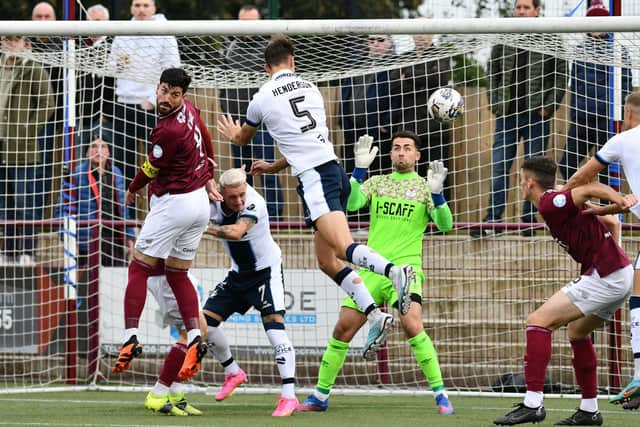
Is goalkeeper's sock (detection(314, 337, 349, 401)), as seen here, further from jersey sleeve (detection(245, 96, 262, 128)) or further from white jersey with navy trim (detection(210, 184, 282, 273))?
jersey sleeve (detection(245, 96, 262, 128))

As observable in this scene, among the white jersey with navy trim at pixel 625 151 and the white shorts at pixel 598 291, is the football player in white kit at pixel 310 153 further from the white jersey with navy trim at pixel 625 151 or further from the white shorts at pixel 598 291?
the white jersey with navy trim at pixel 625 151

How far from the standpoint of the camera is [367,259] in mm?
8281

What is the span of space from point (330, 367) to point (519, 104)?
3660mm

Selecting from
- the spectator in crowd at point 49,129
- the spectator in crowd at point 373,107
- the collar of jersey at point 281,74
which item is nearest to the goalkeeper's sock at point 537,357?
the collar of jersey at point 281,74

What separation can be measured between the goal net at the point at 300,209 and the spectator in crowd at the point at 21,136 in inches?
1.0

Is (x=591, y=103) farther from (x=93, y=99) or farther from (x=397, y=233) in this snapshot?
(x=93, y=99)

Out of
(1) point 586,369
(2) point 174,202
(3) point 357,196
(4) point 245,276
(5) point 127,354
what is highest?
(3) point 357,196

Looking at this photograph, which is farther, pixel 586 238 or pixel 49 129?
pixel 49 129

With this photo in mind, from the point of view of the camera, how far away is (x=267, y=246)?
376 inches

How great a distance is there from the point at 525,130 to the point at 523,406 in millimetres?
4482

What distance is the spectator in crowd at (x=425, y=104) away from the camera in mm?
11977

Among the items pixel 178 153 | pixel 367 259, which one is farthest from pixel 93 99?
pixel 367 259

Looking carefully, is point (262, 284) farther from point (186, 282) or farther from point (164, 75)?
point (164, 75)

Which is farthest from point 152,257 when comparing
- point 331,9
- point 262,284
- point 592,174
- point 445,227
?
point 331,9
